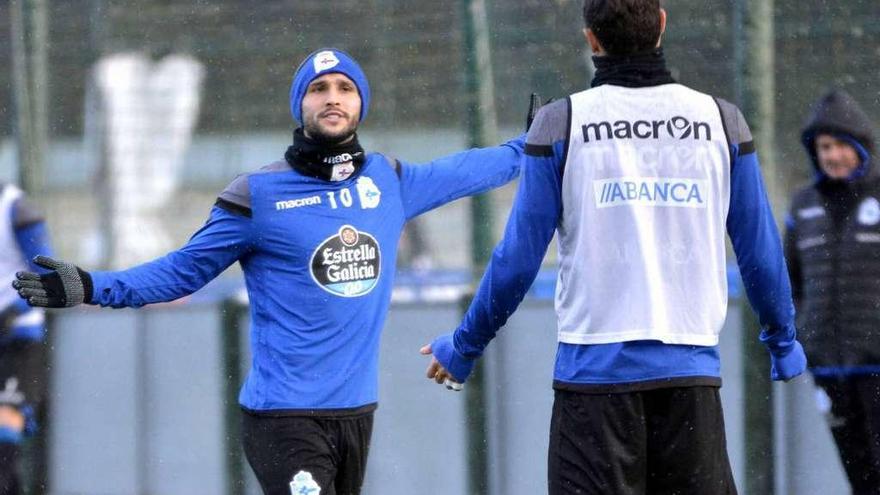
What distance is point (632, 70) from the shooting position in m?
3.66

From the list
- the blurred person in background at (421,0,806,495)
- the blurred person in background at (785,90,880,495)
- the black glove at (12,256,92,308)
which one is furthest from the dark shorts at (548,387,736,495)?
the blurred person in background at (785,90,880,495)

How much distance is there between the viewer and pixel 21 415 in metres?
6.73

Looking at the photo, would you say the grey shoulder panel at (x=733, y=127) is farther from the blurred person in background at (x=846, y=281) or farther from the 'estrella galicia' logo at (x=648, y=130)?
the blurred person in background at (x=846, y=281)

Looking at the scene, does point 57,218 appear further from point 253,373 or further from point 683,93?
point 683,93

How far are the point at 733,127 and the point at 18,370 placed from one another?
415 centimetres

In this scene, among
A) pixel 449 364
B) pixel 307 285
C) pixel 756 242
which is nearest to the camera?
pixel 756 242

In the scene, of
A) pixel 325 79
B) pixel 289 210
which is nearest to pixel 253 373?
pixel 289 210

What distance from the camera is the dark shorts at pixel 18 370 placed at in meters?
6.70

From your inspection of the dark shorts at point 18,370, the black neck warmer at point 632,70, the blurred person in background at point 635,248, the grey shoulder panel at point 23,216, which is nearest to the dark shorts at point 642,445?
the blurred person in background at point 635,248

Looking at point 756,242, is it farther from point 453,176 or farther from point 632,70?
point 453,176

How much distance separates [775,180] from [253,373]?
258cm

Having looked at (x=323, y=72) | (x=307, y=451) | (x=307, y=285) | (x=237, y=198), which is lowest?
(x=307, y=451)

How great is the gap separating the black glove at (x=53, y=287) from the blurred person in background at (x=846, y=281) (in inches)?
124

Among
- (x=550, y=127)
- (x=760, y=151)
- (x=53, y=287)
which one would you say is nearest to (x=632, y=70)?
(x=550, y=127)
